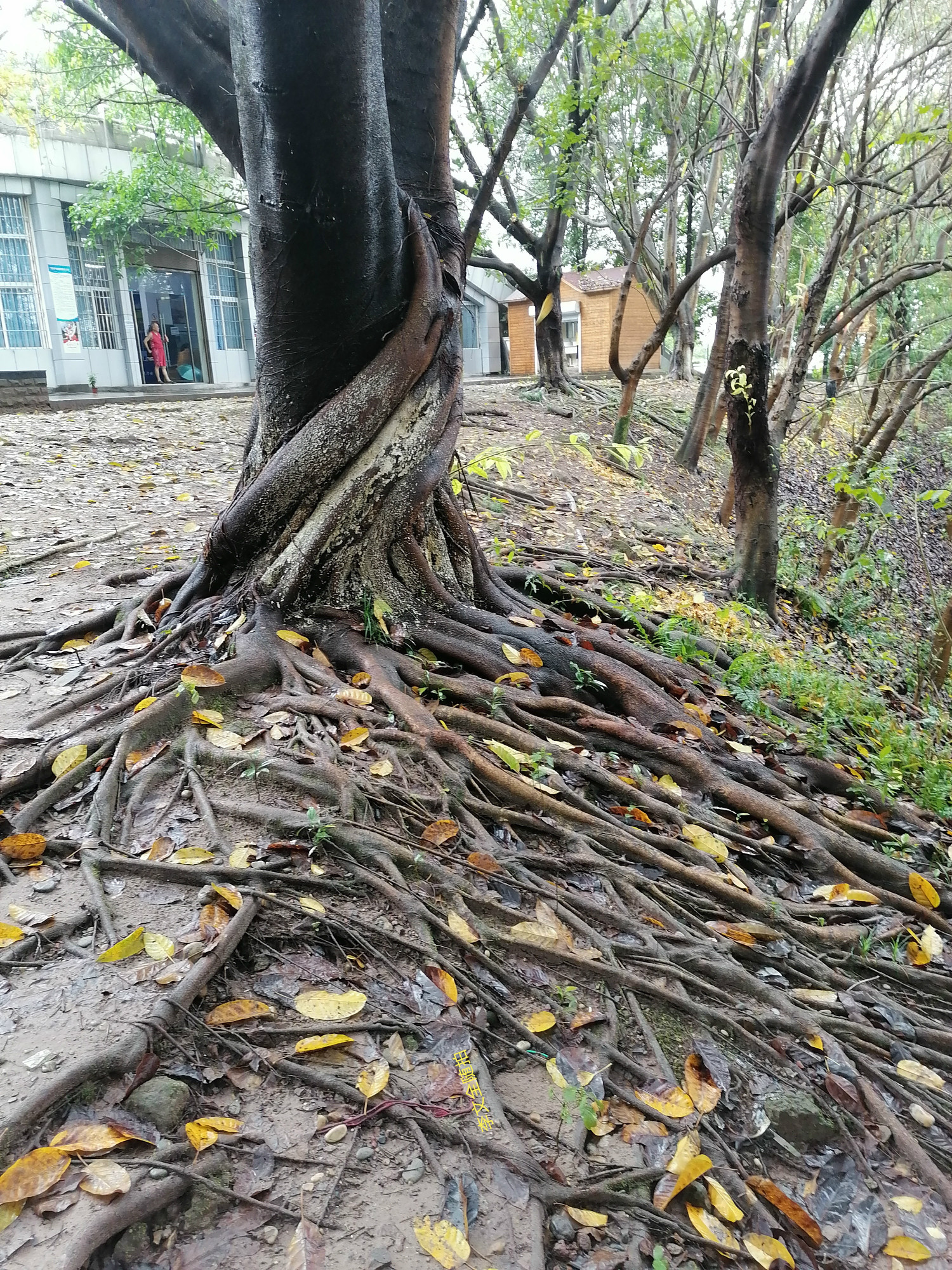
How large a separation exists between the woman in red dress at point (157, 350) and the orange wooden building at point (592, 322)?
36.8 feet

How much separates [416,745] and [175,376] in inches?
831

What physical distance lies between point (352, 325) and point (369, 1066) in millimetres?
2960

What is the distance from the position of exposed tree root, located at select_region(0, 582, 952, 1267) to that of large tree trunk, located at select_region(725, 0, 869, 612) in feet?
10.5

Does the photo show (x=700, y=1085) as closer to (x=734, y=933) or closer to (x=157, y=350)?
(x=734, y=933)

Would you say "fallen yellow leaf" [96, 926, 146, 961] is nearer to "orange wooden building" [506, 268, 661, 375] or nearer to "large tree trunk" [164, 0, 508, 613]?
"large tree trunk" [164, 0, 508, 613]

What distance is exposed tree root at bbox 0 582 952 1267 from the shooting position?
2168 millimetres

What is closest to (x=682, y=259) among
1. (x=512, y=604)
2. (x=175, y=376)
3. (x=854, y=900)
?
(x=175, y=376)

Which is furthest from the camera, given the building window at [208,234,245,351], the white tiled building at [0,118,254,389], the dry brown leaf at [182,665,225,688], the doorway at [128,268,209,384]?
the building window at [208,234,245,351]

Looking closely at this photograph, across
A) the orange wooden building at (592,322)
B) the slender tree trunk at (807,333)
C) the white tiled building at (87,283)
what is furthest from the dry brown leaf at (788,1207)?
the orange wooden building at (592,322)

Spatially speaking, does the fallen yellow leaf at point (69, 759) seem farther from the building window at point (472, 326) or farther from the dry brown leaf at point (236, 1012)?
the building window at point (472, 326)

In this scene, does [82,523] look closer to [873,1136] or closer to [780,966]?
[780,966]

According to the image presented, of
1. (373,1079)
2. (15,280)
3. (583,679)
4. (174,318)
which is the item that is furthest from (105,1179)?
(174,318)

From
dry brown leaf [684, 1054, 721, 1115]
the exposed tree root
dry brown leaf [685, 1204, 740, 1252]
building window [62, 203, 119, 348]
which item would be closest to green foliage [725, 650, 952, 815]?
the exposed tree root

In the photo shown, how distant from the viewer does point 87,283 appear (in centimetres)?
1919
